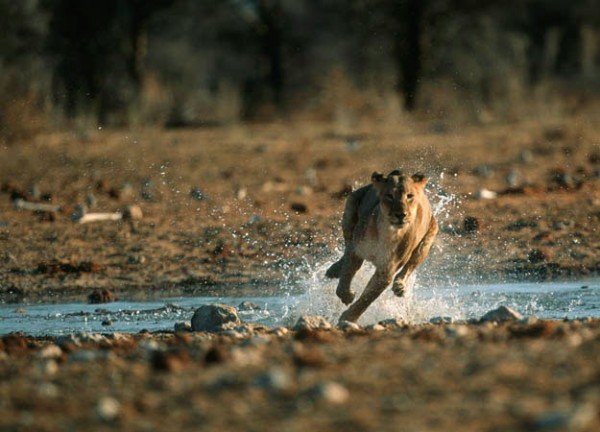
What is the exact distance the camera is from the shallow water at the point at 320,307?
8875mm

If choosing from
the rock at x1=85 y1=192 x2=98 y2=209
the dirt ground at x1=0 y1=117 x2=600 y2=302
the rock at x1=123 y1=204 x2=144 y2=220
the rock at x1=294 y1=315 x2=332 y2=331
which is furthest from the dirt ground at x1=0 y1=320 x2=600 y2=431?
the rock at x1=85 y1=192 x2=98 y2=209

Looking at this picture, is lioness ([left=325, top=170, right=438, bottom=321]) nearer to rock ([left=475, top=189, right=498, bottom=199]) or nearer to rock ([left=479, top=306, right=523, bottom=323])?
rock ([left=479, top=306, right=523, bottom=323])

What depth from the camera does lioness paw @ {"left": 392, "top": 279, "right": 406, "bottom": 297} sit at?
8.55 m

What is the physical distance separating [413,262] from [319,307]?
0.86 metres

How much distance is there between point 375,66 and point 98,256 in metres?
18.7

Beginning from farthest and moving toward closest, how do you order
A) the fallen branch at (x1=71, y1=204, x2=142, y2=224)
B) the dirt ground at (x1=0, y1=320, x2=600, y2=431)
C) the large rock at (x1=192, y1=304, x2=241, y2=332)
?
the fallen branch at (x1=71, y1=204, x2=142, y2=224) → the large rock at (x1=192, y1=304, x2=241, y2=332) → the dirt ground at (x1=0, y1=320, x2=600, y2=431)

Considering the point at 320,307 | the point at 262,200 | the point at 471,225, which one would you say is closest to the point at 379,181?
the point at 320,307

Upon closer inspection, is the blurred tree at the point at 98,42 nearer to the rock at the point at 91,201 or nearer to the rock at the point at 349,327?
the rock at the point at 91,201

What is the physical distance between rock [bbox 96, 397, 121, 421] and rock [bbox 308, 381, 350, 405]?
65 cm

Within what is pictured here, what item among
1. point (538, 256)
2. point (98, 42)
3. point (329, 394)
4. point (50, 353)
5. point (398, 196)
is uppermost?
point (98, 42)

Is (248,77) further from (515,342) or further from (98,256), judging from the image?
(515,342)

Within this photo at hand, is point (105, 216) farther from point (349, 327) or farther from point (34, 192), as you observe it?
point (349, 327)

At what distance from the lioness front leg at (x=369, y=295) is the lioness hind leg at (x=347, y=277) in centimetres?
29

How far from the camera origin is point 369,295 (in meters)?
8.46
